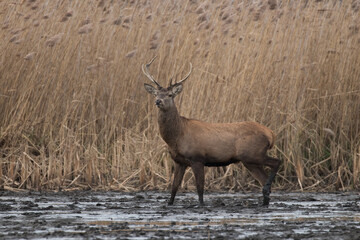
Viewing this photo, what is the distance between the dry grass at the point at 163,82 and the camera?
11422 millimetres

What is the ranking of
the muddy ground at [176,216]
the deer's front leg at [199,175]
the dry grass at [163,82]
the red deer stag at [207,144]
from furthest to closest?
1. the dry grass at [163,82]
2. the red deer stag at [207,144]
3. the deer's front leg at [199,175]
4. the muddy ground at [176,216]

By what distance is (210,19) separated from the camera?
12.8 metres

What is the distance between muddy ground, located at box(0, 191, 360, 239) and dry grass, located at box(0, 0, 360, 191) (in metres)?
0.67

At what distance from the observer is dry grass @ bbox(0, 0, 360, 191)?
11.4 metres

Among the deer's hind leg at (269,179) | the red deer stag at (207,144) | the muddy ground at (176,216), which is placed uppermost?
the red deer stag at (207,144)

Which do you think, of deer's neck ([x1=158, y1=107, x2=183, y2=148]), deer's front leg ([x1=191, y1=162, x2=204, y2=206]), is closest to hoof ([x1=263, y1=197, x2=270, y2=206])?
deer's front leg ([x1=191, y1=162, x2=204, y2=206])

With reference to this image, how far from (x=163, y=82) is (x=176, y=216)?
13.9ft

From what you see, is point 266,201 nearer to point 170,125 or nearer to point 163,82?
point 170,125

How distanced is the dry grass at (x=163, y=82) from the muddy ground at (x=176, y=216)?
0.67 m

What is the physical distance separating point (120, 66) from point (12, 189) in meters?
2.61

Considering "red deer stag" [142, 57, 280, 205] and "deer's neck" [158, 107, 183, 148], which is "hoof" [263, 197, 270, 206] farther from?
"deer's neck" [158, 107, 183, 148]

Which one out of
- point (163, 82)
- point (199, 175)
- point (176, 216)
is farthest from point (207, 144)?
point (163, 82)

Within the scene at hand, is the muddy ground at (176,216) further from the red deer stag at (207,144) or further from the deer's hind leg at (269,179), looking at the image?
the red deer stag at (207,144)

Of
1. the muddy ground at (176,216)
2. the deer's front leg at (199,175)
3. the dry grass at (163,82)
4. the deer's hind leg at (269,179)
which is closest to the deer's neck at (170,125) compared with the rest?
the deer's front leg at (199,175)
